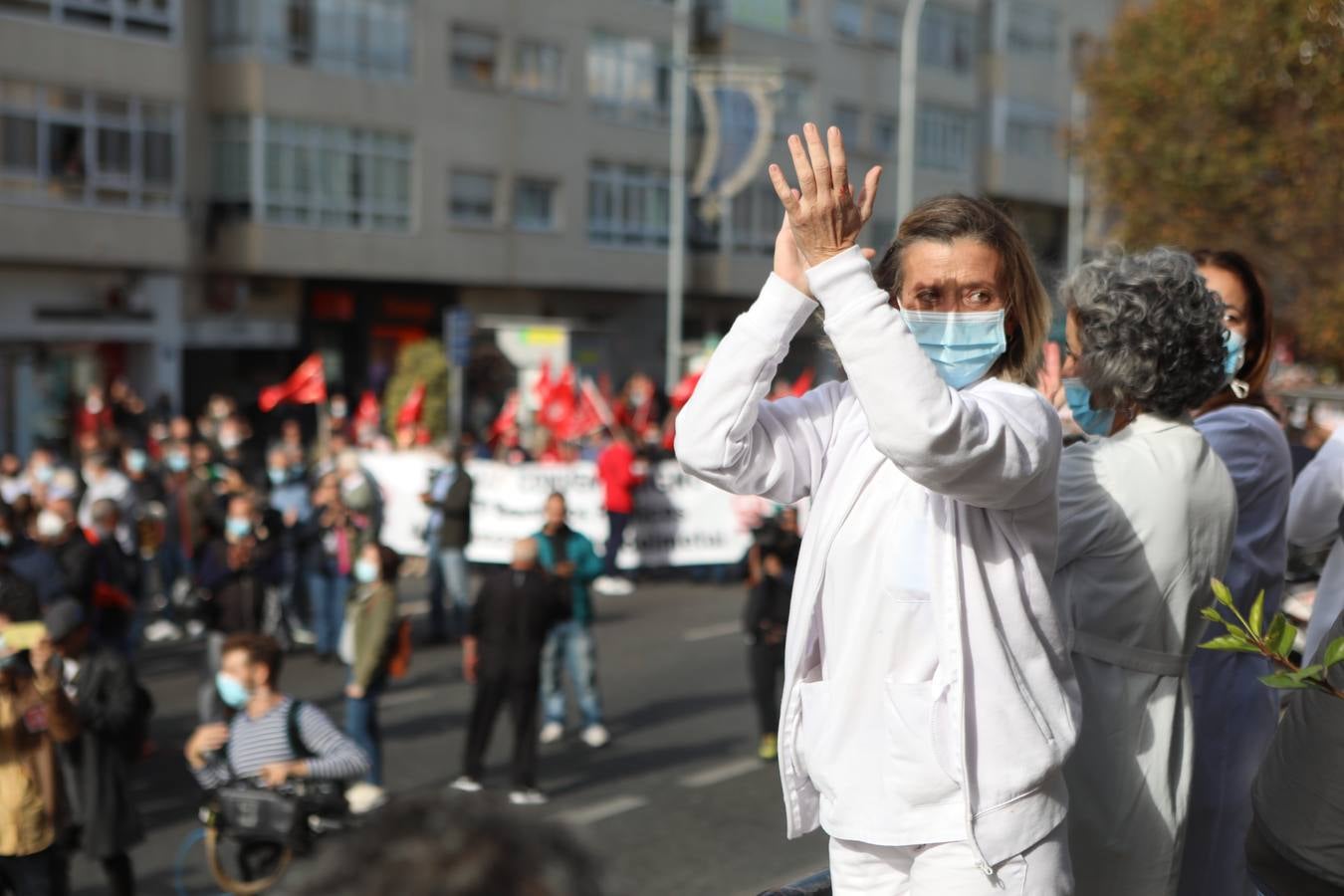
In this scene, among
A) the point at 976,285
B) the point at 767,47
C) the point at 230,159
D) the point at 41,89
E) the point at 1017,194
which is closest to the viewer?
the point at 976,285

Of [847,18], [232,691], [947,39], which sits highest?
[947,39]

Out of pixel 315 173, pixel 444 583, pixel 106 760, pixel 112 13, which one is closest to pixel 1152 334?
pixel 106 760

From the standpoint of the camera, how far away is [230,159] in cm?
3169

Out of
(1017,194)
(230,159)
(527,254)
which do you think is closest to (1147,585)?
(230,159)

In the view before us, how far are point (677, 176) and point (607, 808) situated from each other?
24992mm

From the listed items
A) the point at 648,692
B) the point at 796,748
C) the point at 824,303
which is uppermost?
the point at 824,303

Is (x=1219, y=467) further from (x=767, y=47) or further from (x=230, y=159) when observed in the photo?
(x=767, y=47)

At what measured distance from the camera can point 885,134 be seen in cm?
4612

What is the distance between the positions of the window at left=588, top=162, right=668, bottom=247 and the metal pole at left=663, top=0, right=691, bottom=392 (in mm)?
338

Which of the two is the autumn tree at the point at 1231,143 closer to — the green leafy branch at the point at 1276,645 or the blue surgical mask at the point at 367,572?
the blue surgical mask at the point at 367,572

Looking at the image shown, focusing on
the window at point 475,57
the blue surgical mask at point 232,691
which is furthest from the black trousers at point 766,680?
the window at point 475,57

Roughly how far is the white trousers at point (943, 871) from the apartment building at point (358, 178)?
25638 mm

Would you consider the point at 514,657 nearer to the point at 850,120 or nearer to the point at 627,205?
the point at 627,205

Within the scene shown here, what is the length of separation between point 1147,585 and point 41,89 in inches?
1127
